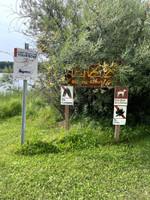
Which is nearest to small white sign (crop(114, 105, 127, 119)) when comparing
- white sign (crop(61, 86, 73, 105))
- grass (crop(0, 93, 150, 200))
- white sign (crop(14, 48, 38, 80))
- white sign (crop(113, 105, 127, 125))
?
white sign (crop(113, 105, 127, 125))

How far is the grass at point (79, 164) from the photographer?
2.31 metres

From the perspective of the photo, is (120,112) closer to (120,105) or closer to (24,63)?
(120,105)

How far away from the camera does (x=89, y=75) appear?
3.58 metres

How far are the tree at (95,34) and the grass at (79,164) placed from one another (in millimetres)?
1325

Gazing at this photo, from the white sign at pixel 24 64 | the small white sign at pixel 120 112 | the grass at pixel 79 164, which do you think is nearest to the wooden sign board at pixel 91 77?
the small white sign at pixel 120 112

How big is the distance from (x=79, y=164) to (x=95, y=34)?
2.63 meters

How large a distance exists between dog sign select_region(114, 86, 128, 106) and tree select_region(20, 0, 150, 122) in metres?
0.18

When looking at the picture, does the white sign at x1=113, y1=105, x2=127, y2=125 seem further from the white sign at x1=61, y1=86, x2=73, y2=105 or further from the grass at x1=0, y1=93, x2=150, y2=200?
the white sign at x1=61, y1=86, x2=73, y2=105

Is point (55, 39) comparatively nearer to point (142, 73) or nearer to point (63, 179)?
point (142, 73)

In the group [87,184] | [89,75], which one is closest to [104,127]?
[89,75]

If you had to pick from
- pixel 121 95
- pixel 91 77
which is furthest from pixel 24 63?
pixel 121 95

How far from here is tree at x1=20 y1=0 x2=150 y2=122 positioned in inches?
121

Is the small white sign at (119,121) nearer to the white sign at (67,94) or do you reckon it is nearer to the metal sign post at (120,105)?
the metal sign post at (120,105)

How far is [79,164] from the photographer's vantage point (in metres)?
2.90
